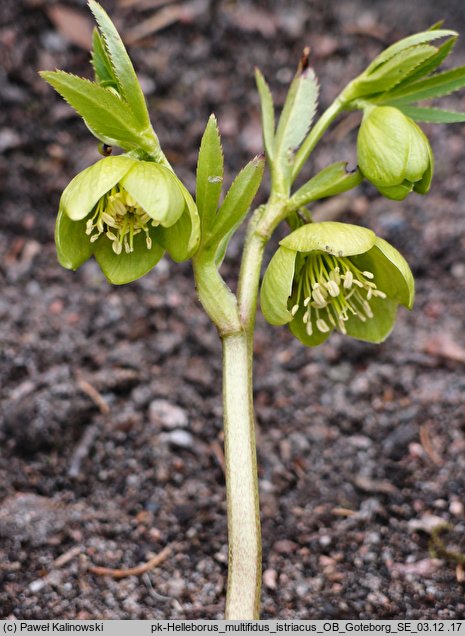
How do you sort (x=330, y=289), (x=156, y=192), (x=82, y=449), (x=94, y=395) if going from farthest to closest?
(x=94, y=395) < (x=82, y=449) < (x=330, y=289) < (x=156, y=192)

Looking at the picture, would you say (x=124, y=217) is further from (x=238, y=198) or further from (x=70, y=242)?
(x=238, y=198)

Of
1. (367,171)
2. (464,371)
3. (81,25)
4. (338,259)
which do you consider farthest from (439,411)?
(81,25)

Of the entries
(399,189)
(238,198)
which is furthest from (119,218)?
(399,189)

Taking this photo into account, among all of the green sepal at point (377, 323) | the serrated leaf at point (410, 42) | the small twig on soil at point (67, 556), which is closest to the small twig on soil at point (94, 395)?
the small twig on soil at point (67, 556)

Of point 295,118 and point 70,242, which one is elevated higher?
point 295,118

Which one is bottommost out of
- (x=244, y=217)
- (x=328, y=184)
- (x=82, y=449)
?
(x=82, y=449)

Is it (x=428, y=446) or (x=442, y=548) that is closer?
(x=442, y=548)

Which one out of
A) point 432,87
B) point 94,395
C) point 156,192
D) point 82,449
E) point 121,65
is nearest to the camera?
point 156,192

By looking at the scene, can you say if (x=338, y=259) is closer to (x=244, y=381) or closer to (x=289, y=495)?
(x=244, y=381)
